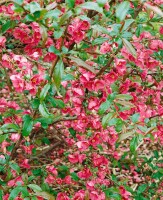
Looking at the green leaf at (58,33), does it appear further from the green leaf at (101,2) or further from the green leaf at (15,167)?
the green leaf at (15,167)

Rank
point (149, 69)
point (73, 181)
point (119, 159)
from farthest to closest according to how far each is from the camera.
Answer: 1. point (119, 159)
2. point (73, 181)
3. point (149, 69)

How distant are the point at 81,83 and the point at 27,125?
28 cm

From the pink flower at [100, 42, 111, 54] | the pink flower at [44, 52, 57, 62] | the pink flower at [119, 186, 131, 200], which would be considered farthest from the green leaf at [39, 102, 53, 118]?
the pink flower at [119, 186, 131, 200]

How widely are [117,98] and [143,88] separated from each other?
460 mm

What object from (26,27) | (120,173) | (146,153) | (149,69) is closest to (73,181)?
(149,69)

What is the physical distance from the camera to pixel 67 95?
188 cm

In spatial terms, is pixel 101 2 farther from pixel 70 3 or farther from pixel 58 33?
pixel 58 33

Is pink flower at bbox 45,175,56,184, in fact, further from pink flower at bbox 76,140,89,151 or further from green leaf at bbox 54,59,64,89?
green leaf at bbox 54,59,64,89

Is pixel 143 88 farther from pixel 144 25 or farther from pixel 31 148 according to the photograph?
pixel 31 148

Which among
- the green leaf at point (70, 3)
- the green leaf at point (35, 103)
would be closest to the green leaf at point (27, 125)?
the green leaf at point (35, 103)

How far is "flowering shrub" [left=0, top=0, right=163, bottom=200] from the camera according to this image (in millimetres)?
1514

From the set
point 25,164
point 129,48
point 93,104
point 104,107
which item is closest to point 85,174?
point 25,164

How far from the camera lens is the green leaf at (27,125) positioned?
164cm

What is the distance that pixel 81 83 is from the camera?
1.68 meters
